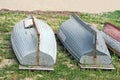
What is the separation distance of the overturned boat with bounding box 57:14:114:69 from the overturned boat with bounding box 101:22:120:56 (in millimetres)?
432

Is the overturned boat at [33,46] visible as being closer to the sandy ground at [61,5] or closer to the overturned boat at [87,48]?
the overturned boat at [87,48]

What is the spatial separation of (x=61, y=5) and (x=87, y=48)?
7.79 m

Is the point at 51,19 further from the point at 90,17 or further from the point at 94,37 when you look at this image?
the point at 94,37

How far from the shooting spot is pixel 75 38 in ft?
27.2

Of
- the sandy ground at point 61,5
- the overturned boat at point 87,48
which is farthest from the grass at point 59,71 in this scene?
the sandy ground at point 61,5

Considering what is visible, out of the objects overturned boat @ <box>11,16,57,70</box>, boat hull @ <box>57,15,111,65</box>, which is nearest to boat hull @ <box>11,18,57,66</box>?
overturned boat @ <box>11,16,57,70</box>

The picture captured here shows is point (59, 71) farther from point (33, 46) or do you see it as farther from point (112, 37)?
point (112, 37)

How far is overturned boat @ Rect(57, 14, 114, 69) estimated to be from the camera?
25.0 ft

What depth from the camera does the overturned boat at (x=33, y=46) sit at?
7.25 m

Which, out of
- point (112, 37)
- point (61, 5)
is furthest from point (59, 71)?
point (61, 5)

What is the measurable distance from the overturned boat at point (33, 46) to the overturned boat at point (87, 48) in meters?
0.49

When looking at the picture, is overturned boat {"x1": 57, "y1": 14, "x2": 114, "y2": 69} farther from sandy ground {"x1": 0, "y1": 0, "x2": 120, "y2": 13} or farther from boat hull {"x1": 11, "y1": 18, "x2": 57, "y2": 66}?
sandy ground {"x1": 0, "y1": 0, "x2": 120, "y2": 13}

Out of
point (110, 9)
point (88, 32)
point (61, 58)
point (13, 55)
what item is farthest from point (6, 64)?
point (110, 9)

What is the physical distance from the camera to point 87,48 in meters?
7.67
